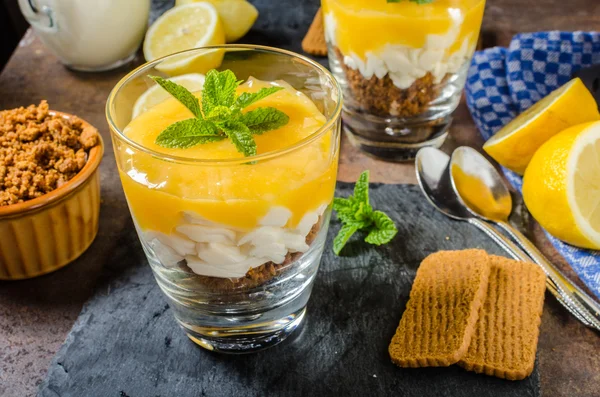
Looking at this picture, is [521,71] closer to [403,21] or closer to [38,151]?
[403,21]

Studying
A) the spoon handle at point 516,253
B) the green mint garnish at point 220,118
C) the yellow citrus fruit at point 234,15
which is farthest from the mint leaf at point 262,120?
the yellow citrus fruit at point 234,15

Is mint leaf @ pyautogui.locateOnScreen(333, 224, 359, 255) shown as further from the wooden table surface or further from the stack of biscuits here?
the wooden table surface

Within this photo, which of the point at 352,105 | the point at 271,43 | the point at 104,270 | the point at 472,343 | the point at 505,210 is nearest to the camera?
the point at 472,343

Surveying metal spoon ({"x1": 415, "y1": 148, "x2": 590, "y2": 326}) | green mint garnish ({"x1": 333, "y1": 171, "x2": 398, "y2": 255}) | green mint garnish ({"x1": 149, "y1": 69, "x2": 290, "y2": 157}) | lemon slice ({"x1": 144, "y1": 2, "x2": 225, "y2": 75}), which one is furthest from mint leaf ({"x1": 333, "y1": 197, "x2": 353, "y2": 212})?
lemon slice ({"x1": 144, "y1": 2, "x2": 225, "y2": 75})

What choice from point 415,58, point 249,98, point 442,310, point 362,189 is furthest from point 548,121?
point 249,98

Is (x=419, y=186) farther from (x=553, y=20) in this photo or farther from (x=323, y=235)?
(x=553, y=20)

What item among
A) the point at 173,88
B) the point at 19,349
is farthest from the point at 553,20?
the point at 19,349
